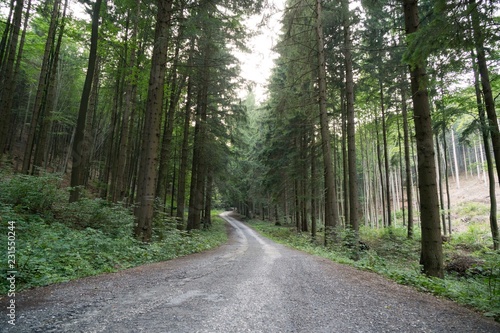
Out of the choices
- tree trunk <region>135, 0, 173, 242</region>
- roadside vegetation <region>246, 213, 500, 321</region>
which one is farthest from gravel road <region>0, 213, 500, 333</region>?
tree trunk <region>135, 0, 173, 242</region>

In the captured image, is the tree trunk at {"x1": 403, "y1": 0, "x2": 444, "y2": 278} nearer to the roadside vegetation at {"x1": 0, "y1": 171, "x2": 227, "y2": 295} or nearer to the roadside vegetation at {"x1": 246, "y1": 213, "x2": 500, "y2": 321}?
the roadside vegetation at {"x1": 246, "y1": 213, "x2": 500, "y2": 321}

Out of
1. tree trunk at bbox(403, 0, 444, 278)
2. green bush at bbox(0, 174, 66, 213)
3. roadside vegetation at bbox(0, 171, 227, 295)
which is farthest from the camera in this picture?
green bush at bbox(0, 174, 66, 213)

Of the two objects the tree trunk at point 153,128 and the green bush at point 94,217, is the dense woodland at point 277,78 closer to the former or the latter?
the tree trunk at point 153,128

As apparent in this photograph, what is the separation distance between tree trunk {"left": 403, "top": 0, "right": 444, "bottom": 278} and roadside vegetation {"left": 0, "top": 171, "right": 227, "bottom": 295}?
7.07 metres

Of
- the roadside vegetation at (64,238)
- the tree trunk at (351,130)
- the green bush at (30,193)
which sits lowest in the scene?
the roadside vegetation at (64,238)

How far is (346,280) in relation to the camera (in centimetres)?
518

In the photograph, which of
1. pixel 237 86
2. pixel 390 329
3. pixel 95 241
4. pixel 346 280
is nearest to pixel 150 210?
pixel 95 241

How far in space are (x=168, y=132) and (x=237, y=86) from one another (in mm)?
5610

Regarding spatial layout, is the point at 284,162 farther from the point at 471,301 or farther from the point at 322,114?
the point at 471,301

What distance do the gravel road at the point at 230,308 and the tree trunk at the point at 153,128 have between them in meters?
Result: 3.63

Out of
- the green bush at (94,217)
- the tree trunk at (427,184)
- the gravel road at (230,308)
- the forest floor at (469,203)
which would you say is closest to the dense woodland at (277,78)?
the tree trunk at (427,184)

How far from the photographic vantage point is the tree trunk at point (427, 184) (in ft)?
18.4

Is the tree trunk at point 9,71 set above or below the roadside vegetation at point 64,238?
above

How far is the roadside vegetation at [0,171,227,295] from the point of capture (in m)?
4.51
